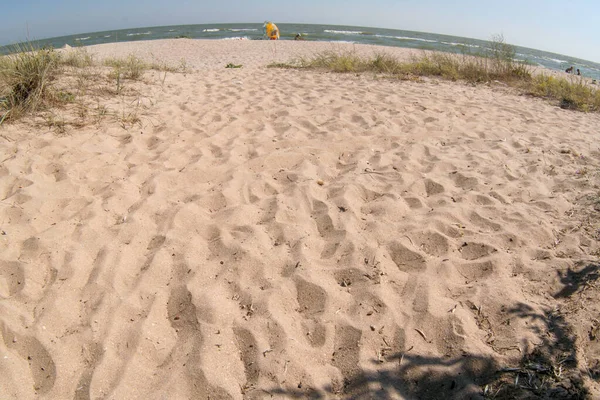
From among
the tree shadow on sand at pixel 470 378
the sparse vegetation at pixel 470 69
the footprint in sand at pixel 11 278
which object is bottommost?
the tree shadow on sand at pixel 470 378

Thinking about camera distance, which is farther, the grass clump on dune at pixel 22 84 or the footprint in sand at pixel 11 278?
the grass clump on dune at pixel 22 84

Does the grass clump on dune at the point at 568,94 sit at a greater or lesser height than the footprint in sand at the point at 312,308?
greater

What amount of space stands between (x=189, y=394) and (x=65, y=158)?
8.66 feet

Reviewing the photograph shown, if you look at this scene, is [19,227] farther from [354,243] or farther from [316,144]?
[316,144]

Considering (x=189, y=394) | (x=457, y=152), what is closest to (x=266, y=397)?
(x=189, y=394)

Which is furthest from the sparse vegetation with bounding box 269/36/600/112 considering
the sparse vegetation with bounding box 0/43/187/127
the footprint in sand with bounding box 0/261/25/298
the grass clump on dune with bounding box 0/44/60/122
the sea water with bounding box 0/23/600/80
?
the footprint in sand with bounding box 0/261/25/298

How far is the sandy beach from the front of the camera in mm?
1703

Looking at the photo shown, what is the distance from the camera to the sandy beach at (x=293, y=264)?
1703 mm

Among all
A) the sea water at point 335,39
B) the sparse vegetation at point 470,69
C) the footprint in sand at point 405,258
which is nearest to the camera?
the footprint in sand at point 405,258

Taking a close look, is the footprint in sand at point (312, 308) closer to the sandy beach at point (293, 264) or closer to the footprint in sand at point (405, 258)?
the sandy beach at point (293, 264)

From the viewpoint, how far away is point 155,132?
13.7ft

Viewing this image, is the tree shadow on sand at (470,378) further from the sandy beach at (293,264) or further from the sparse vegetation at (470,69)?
the sparse vegetation at (470,69)

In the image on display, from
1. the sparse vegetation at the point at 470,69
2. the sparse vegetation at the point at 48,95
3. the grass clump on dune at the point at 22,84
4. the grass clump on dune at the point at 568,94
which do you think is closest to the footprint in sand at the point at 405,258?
the sparse vegetation at the point at 48,95

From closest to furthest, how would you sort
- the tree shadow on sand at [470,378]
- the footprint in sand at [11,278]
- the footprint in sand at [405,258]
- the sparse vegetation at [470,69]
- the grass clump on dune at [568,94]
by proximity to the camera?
the tree shadow on sand at [470,378] → the footprint in sand at [11,278] → the footprint in sand at [405,258] → the grass clump on dune at [568,94] → the sparse vegetation at [470,69]
